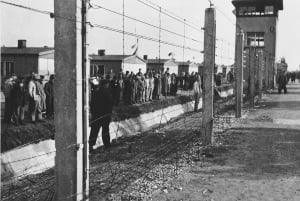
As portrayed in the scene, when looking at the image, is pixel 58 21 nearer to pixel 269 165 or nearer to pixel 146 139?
pixel 269 165

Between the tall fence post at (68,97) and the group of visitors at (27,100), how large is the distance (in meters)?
7.81

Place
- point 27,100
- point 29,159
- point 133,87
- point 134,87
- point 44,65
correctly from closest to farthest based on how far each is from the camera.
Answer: point 29,159
point 27,100
point 133,87
point 134,87
point 44,65

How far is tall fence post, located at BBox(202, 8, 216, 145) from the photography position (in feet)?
32.0

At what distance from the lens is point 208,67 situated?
32.3ft

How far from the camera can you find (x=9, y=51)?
28.0 m

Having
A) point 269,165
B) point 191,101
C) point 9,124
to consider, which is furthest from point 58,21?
point 191,101

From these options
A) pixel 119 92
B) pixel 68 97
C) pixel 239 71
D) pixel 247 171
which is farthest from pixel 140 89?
pixel 68 97

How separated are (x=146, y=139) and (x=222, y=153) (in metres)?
3.69

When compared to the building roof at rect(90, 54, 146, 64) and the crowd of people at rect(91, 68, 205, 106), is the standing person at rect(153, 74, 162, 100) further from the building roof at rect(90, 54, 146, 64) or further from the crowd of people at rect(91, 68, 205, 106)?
the building roof at rect(90, 54, 146, 64)

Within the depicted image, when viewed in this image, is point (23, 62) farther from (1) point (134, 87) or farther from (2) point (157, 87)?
(1) point (134, 87)

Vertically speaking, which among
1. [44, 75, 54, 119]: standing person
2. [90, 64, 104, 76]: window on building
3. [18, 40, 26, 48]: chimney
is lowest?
[44, 75, 54, 119]: standing person

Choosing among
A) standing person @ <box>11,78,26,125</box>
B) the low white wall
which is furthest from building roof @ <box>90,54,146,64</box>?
standing person @ <box>11,78,26,125</box>

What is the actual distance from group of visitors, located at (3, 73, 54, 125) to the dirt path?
5.68m

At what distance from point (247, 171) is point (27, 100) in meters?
7.28
